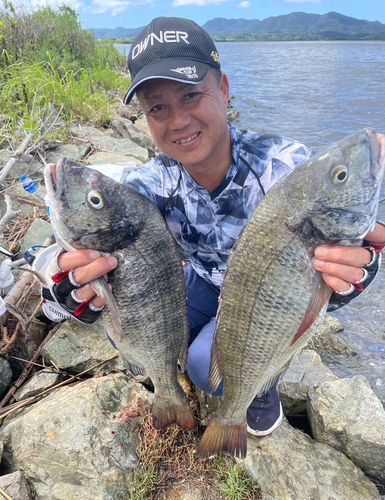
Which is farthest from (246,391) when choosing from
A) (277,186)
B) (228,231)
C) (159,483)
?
(277,186)

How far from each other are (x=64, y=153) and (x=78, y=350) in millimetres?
4109

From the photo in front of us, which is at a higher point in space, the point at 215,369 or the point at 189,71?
the point at 189,71

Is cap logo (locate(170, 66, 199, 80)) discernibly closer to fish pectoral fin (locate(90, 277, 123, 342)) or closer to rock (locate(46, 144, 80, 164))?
fish pectoral fin (locate(90, 277, 123, 342))

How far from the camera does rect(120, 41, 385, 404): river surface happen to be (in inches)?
165

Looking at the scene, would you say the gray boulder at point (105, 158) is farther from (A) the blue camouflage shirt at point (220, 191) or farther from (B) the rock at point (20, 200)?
(A) the blue camouflage shirt at point (220, 191)

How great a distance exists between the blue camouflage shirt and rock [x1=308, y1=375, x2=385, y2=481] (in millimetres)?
1379

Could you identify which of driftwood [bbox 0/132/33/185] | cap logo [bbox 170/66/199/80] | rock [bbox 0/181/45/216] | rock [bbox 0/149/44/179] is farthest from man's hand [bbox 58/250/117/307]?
rock [bbox 0/149/44/179]

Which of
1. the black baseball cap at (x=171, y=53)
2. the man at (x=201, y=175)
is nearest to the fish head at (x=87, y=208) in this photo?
the man at (x=201, y=175)

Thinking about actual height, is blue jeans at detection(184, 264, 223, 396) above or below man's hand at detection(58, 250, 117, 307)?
below

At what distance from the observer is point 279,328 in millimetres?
1952

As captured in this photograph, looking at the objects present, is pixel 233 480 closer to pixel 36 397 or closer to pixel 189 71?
pixel 36 397

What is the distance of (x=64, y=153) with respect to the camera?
19.6ft

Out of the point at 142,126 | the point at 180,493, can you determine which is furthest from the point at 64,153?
the point at 180,493

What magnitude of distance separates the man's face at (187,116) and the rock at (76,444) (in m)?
1.90
